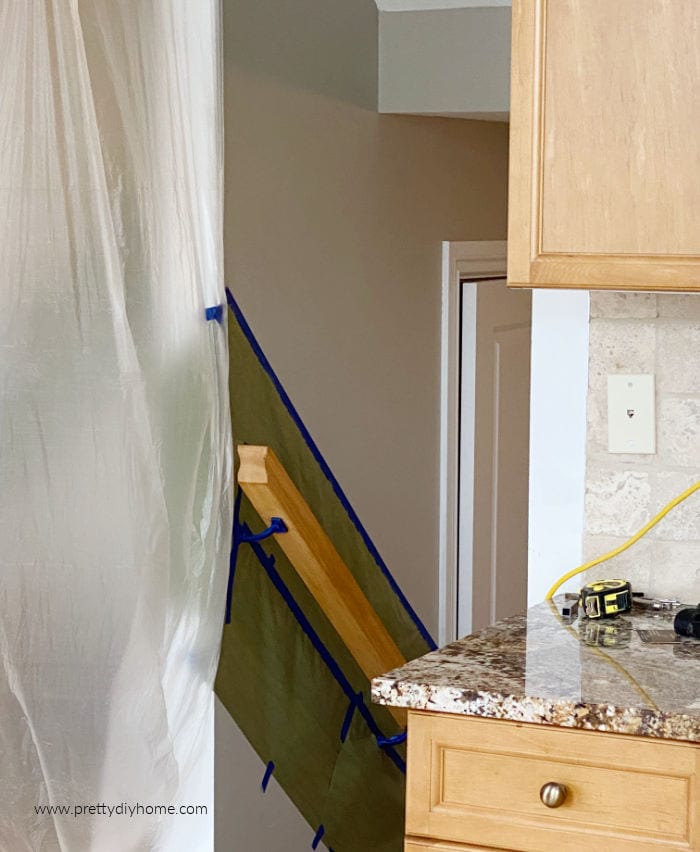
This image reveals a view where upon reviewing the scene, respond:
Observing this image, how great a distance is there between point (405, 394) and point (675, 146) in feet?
6.82

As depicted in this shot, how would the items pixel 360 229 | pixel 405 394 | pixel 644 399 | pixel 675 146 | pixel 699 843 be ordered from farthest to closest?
pixel 405 394
pixel 360 229
pixel 644 399
pixel 675 146
pixel 699 843

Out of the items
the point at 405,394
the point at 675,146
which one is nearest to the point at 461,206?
the point at 405,394

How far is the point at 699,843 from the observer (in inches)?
55.1

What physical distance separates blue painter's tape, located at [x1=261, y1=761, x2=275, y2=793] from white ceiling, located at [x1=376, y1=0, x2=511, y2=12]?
79.0 inches

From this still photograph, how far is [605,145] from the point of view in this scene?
64.2 inches

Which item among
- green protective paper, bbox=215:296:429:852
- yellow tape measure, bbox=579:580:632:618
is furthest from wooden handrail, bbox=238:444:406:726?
yellow tape measure, bbox=579:580:632:618

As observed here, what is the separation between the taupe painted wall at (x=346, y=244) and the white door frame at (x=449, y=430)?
0.04 m

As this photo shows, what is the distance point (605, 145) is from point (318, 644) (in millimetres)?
1551

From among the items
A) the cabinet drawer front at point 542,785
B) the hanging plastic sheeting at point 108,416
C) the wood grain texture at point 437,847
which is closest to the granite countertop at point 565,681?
the cabinet drawer front at point 542,785

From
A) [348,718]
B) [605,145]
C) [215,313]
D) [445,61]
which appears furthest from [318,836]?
[445,61]

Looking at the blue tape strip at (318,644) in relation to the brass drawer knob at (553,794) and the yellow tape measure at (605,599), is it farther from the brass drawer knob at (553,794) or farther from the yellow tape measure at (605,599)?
the brass drawer knob at (553,794)

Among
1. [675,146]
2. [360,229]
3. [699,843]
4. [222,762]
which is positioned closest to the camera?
[699,843]

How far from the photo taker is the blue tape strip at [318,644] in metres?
2.67

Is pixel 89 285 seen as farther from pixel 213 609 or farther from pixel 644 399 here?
pixel 644 399
